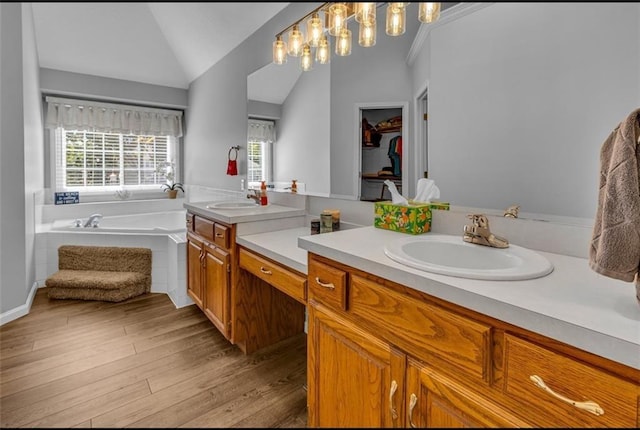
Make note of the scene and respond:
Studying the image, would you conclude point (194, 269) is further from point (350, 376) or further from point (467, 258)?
point (467, 258)

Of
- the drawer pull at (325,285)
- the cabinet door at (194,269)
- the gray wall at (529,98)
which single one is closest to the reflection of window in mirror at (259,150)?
the cabinet door at (194,269)

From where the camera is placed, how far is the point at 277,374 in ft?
5.67

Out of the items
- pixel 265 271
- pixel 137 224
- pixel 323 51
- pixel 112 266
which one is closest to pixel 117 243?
pixel 112 266

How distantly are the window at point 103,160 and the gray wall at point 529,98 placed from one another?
120 centimetres

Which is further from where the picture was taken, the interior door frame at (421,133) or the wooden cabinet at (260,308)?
the wooden cabinet at (260,308)

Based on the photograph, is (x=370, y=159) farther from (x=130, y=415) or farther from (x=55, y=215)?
(x=55, y=215)

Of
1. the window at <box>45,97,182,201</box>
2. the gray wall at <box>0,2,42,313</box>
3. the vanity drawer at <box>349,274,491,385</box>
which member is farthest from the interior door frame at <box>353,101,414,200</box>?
the window at <box>45,97,182,201</box>

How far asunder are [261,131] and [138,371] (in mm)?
1900

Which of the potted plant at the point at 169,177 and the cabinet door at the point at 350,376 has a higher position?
the potted plant at the point at 169,177

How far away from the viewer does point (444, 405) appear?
0.80 m

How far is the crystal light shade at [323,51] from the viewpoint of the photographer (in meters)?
1.81

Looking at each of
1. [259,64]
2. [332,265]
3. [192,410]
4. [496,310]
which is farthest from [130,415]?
[259,64]

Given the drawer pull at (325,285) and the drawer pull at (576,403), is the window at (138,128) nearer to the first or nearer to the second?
the drawer pull at (325,285)

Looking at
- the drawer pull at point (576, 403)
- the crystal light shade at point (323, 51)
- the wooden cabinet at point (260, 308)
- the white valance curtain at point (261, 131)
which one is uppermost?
the crystal light shade at point (323, 51)
